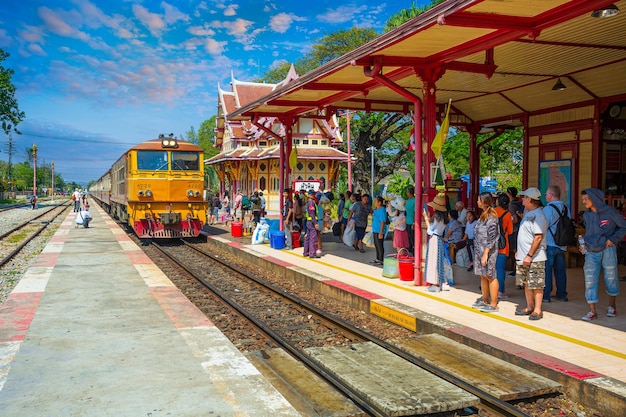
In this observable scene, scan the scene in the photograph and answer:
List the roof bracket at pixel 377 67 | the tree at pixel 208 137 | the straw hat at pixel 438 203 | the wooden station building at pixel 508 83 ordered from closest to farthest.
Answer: the wooden station building at pixel 508 83 → the roof bracket at pixel 377 67 → the straw hat at pixel 438 203 → the tree at pixel 208 137

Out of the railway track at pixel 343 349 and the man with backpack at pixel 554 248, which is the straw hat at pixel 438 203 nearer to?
the man with backpack at pixel 554 248

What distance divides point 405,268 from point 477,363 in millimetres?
4245

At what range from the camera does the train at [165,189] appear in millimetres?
17375

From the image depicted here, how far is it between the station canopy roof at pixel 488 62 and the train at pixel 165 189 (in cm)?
334

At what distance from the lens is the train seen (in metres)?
17.4

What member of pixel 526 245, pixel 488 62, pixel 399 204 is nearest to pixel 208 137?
pixel 399 204

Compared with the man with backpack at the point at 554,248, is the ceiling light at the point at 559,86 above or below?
above

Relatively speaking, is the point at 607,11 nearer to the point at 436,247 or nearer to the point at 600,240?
the point at 600,240

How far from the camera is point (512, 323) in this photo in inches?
270

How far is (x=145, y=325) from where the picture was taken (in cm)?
714

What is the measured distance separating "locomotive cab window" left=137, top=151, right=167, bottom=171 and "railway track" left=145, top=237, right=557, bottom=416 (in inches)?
306

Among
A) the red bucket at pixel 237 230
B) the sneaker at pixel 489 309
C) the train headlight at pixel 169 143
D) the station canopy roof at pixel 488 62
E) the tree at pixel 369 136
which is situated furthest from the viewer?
the tree at pixel 369 136

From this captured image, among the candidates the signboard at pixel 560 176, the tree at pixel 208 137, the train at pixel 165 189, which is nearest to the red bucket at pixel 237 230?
the train at pixel 165 189

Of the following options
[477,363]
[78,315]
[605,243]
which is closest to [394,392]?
[477,363]
